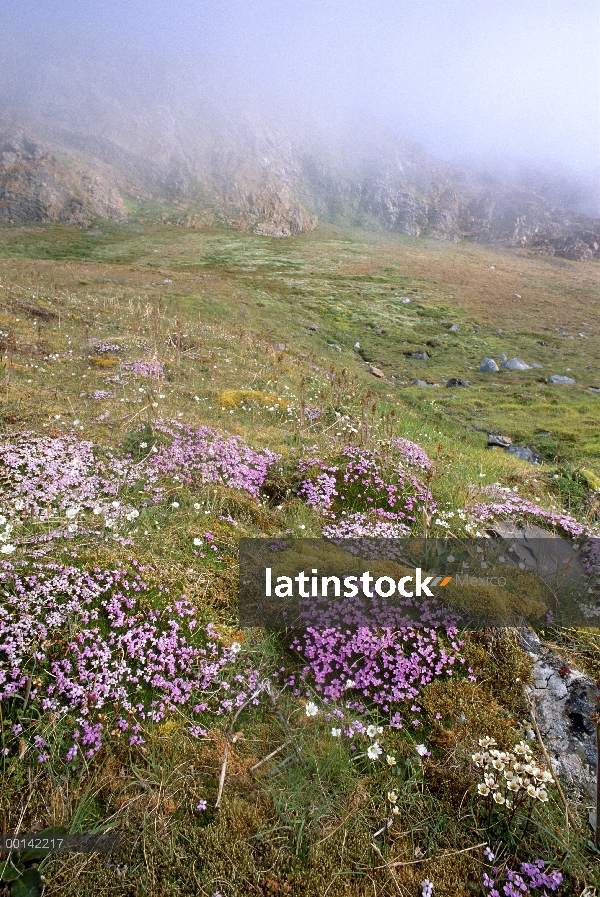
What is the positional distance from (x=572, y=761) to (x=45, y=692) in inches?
155

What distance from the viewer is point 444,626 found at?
4.52 meters

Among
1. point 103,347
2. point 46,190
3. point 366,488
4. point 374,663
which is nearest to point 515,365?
point 103,347

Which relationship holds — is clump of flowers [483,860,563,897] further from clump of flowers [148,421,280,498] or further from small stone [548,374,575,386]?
small stone [548,374,575,386]

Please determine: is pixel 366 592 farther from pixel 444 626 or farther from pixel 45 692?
pixel 45 692

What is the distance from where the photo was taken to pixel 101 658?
3.54 metres

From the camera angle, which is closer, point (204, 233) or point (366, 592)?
point (366, 592)

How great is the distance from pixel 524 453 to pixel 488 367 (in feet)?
46.5

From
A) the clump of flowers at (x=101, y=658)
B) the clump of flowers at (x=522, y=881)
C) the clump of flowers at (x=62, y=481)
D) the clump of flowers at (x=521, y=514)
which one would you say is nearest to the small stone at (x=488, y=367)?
the clump of flowers at (x=521, y=514)

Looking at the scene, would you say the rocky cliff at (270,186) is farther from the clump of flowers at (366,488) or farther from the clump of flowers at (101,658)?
the clump of flowers at (101,658)

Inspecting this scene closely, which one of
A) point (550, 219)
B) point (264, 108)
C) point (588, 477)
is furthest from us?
point (264, 108)

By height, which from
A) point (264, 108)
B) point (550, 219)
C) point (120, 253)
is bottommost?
→ point (120, 253)

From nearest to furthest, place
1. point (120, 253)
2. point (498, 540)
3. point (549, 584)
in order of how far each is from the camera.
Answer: point (549, 584) → point (498, 540) → point (120, 253)

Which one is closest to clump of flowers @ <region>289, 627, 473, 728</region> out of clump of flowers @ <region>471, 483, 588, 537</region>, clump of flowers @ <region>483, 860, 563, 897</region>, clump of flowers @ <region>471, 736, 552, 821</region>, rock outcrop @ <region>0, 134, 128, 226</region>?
clump of flowers @ <region>471, 736, 552, 821</region>

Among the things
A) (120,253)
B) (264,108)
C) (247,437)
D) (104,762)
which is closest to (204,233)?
(120,253)
